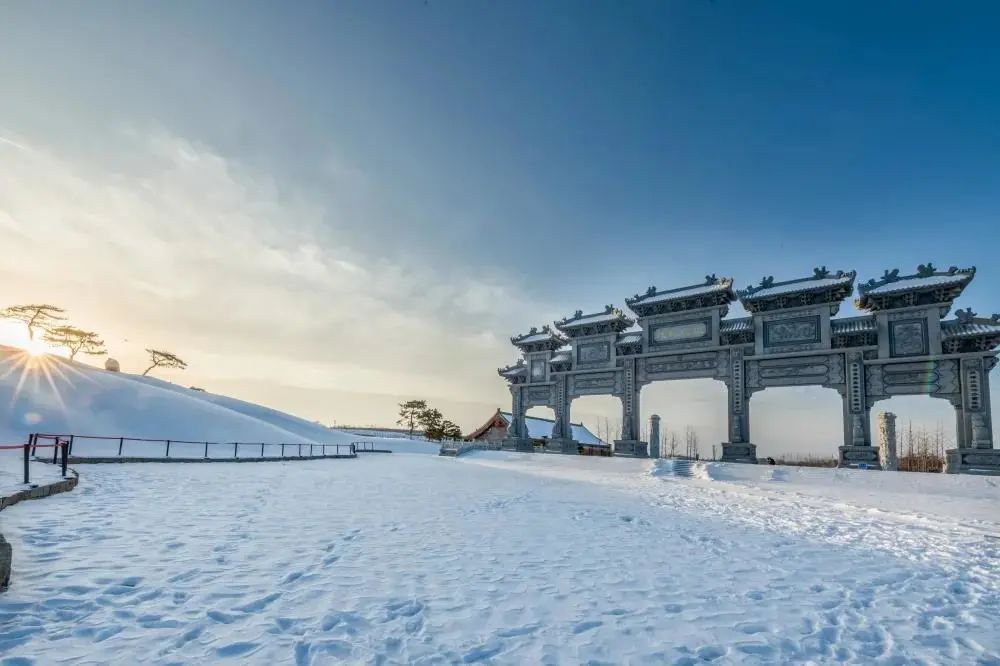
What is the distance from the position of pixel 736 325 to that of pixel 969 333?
856 centimetres

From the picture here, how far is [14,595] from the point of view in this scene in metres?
4.04

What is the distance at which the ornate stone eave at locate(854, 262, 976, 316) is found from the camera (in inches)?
741

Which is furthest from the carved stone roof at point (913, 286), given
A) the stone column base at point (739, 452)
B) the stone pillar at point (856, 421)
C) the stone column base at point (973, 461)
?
the stone column base at point (739, 452)

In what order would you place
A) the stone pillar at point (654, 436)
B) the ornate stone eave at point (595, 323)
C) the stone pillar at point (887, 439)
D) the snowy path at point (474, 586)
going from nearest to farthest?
the snowy path at point (474, 586) < the stone pillar at point (887, 439) < the stone pillar at point (654, 436) < the ornate stone eave at point (595, 323)

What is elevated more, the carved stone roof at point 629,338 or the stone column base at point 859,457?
the carved stone roof at point 629,338

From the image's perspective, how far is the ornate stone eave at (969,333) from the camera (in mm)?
18094

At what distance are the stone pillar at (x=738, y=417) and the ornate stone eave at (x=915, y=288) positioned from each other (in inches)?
227

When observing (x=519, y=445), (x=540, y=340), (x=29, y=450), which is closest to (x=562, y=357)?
(x=540, y=340)

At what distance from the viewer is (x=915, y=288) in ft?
63.3

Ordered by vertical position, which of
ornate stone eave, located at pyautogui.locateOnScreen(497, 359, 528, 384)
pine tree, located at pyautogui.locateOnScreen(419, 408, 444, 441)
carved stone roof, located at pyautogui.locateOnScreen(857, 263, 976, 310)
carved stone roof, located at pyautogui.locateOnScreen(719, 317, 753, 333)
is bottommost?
pine tree, located at pyautogui.locateOnScreen(419, 408, 444, 441)

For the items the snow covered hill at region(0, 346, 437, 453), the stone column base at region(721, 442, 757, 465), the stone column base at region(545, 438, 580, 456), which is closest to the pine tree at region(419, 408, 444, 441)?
the snow covered hill at region(0, 346, 437, 453)

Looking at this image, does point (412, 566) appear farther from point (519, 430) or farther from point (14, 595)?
point (519, 430)

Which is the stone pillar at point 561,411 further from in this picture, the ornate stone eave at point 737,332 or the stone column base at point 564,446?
the ornate stone eave at point 737,332

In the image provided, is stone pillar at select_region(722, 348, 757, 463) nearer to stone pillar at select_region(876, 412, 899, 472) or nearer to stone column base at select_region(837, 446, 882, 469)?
stone column base at select_region(837, 446, 882, 469)
